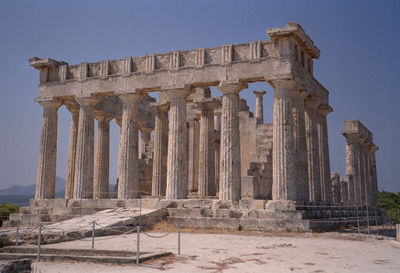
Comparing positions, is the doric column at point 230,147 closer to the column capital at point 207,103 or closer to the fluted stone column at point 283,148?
the fluted stone column at point 283,148

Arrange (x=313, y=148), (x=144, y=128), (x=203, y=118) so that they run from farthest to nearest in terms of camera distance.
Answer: (x=144, y=128) < (x=203, y=118) < (x=313, y=148)

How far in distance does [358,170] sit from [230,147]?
2001cm

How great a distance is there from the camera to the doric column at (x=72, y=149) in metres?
30.7

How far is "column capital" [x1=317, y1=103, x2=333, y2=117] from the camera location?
2865 centimetres

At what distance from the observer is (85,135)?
28328 millimetres

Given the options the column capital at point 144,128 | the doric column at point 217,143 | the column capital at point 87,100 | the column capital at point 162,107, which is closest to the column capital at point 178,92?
the column capital at point 87,100

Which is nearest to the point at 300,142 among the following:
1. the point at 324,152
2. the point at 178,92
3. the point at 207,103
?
the point at 324,152

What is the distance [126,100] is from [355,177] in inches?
870

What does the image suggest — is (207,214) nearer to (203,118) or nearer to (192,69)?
(192,69)

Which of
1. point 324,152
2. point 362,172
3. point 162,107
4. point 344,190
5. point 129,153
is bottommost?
point 344,190

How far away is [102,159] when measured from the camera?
31547 millimetres

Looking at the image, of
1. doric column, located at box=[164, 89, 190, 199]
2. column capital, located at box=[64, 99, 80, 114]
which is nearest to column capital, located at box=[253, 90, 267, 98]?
column capital, located at box=[64, 99, 80, 114]

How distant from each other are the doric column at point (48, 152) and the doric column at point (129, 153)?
521cm

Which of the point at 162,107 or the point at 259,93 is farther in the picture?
the point at 259,93
